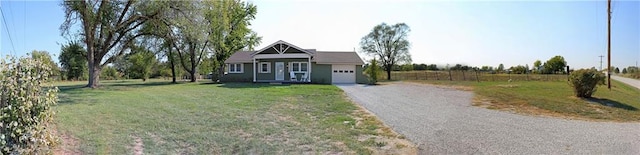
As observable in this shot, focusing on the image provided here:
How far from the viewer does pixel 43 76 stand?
4613 millimetres

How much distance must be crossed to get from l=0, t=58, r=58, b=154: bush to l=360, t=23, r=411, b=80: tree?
118 feet

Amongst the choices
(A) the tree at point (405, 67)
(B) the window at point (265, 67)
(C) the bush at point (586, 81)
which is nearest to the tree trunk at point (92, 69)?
(B) the window at point (265, 67)

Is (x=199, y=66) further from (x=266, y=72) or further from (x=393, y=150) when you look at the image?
(x=393, y=150)

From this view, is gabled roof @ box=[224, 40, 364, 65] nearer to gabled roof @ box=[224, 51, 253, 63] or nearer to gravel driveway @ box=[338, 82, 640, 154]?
gabled roof @ box=[224, 51, 253, 63]

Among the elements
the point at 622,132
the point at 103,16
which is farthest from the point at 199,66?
the point at 622,132

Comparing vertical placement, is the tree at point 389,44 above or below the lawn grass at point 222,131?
above

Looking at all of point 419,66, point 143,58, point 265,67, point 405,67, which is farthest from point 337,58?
point 419,66

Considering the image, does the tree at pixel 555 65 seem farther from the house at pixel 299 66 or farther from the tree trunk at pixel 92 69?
the tree trunk at pixel 92 69

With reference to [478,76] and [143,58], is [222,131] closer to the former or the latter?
[143,58]

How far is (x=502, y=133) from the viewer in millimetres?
6711

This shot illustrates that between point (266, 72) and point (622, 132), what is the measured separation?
20.4m

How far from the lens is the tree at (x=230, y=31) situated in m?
29.0

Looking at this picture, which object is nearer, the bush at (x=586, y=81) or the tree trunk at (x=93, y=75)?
the bush at (x=586, y=81)

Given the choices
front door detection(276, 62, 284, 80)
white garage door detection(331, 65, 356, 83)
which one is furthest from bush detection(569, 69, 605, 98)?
front door detection(276, 62, 284, 80)
